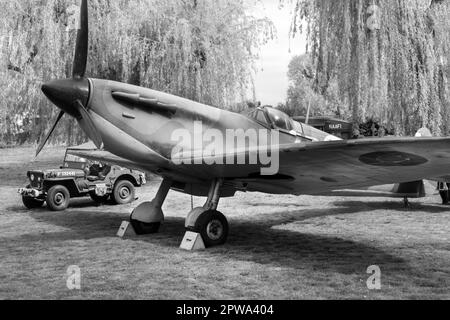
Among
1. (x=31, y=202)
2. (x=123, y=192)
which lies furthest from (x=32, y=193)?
(x=123, y=192)

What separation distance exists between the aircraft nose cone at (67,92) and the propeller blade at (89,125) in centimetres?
7

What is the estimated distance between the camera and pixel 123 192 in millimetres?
11289

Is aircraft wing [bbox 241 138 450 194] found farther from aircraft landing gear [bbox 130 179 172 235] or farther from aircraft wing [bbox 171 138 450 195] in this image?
aircraft landing gear [bbox 130 179 172 235]

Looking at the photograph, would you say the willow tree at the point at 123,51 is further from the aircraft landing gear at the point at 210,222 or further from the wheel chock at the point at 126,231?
the aircraft landing gear at the point at 210,222

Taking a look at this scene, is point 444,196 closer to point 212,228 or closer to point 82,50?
point 212,228

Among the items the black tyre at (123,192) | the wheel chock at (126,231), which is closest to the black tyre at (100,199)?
the black tyre at (123,192)

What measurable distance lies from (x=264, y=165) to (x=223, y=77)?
35.1 feet

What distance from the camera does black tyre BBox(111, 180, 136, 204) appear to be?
11.1m

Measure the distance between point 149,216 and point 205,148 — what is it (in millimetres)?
1583

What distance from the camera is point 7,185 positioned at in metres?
14.8

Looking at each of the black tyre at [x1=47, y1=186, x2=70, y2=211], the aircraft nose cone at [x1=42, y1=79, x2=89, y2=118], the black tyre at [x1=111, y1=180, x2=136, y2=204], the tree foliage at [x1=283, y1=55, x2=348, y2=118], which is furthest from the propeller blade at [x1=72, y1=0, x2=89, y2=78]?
the tree foliage at [x1=283, y1=55, x2=348, y2=118]

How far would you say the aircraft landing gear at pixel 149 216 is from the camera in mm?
7191

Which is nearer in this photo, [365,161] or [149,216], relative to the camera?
[365,161]

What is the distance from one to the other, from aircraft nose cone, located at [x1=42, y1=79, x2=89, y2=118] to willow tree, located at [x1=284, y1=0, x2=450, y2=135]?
9.00m
